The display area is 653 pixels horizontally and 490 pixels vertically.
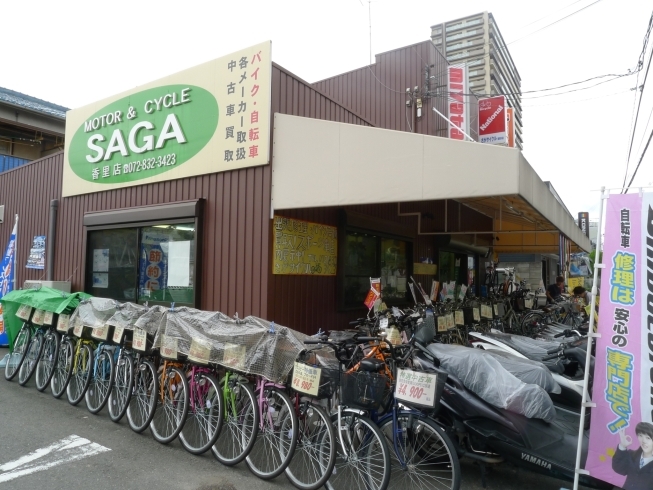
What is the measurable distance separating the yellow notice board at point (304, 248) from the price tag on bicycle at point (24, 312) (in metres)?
4.24

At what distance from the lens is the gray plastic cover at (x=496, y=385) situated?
12.0 ft

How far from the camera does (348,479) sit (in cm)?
385

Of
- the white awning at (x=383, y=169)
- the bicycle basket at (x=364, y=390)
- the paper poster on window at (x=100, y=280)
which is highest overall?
the white awning at (x=383, y=169)

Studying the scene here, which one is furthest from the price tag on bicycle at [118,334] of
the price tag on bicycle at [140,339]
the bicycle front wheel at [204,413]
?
the bicycle front wheel at [204,413]

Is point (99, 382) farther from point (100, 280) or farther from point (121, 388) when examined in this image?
point (100, 280)

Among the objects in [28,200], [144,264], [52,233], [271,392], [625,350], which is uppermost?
[28,200]

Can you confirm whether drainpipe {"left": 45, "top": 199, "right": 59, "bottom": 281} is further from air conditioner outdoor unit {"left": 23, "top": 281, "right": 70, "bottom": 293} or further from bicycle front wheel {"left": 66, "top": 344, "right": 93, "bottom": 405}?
bicycle front wheel {"left": 66, "top": 344, "right": 93, "bottom": 405}

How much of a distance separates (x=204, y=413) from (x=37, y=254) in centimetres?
753

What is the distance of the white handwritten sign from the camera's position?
4984 millimetres

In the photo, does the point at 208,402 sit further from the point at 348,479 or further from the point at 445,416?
the point at 445,416

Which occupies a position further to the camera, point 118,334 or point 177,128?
point 177,128

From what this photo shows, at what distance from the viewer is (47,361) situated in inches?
270

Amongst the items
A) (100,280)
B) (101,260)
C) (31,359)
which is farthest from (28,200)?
(31,359)

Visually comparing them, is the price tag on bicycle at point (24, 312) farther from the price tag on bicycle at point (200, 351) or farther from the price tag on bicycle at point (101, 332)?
the price tag on bicycle at point (200, 351)
